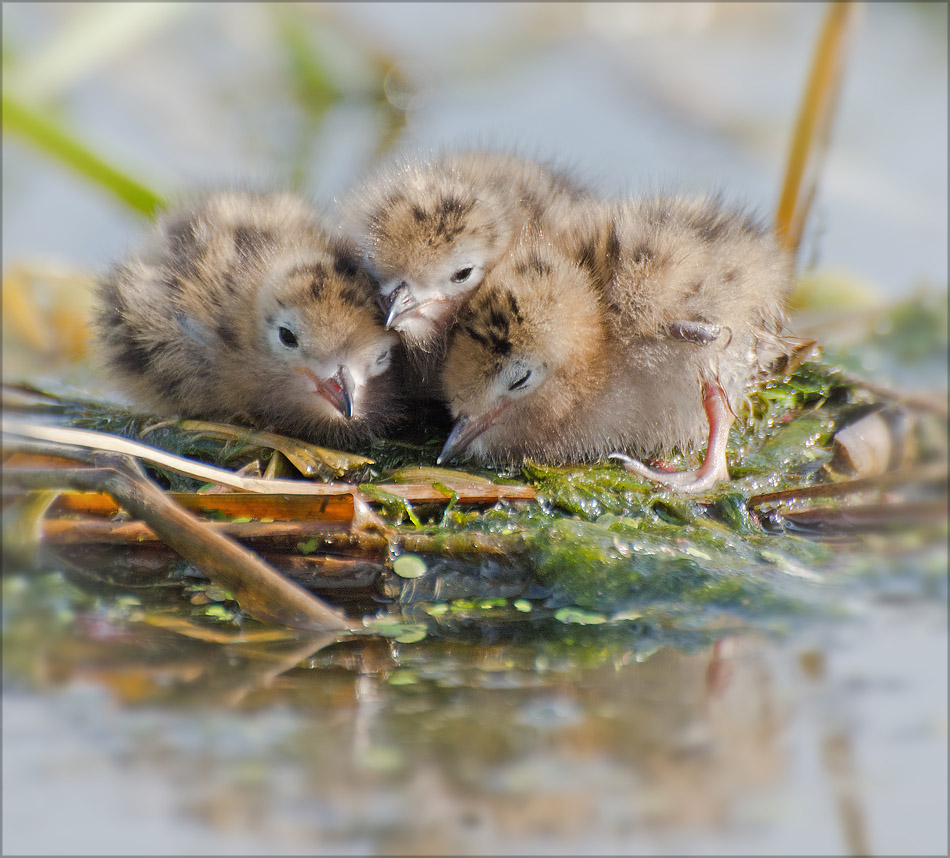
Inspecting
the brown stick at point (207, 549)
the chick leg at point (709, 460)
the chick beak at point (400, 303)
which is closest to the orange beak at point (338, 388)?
the chick beak at point (400, 303)

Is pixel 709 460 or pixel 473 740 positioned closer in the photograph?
pixel 473 740

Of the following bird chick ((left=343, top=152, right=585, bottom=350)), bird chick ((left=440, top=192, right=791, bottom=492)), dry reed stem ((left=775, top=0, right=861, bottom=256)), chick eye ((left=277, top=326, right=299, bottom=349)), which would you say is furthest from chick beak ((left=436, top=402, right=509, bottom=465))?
dry reed stem ((left=775, top=0, right=861, bottom=256))

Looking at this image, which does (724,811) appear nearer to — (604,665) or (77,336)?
(604,665)

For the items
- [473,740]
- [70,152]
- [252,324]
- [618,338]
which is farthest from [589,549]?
[70,152]

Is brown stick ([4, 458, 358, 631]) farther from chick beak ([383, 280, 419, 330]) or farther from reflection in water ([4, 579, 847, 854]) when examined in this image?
chick beak ([383, 280, 419, 330])

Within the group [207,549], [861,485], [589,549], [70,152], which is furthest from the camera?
[70,152]

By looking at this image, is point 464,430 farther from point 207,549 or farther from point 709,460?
point 207,549

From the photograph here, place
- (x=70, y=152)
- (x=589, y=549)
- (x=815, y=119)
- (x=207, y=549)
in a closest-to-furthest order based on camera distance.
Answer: (x=207, y=549) < (x=589, y=549) < (x=70, y=152) < (x=815, y=119)

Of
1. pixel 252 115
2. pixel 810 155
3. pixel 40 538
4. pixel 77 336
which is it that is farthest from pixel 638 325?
pixel 252 115
